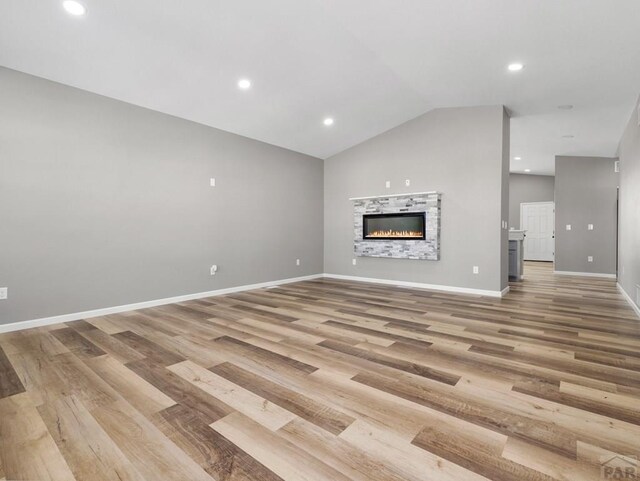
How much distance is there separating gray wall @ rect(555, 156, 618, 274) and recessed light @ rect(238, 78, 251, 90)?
282 inches

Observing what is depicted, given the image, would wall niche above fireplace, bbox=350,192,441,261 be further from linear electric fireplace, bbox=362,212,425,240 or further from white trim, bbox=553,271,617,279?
white trim, bbox=553,271,617,279

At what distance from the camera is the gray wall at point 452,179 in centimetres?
489

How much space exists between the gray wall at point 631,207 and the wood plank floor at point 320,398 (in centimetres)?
100

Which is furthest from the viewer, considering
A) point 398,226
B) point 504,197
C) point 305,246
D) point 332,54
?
point 305,246

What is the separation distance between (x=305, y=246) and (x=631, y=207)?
4.99 m

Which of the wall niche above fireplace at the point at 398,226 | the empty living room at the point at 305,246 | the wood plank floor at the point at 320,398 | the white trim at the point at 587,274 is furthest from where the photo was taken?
the white trim at the point at 587,274

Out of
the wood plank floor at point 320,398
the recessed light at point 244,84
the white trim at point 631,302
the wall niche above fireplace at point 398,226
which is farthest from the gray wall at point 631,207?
A: the recessed light at point 244,84

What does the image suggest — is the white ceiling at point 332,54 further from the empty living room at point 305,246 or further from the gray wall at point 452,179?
the gray wall at point 452,179

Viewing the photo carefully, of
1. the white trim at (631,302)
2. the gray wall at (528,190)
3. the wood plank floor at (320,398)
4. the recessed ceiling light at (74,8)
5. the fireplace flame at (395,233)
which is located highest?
the recessed ceiling light at (74,8)

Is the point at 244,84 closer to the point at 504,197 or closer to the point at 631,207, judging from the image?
the point at 504,197

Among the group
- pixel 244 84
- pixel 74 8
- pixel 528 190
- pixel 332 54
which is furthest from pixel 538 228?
pixel 74 8

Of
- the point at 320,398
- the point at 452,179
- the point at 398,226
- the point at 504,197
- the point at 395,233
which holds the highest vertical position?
the point at 452,179

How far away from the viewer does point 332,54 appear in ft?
11.9

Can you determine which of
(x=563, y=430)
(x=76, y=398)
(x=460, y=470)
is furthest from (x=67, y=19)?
(x=563, y=430)
